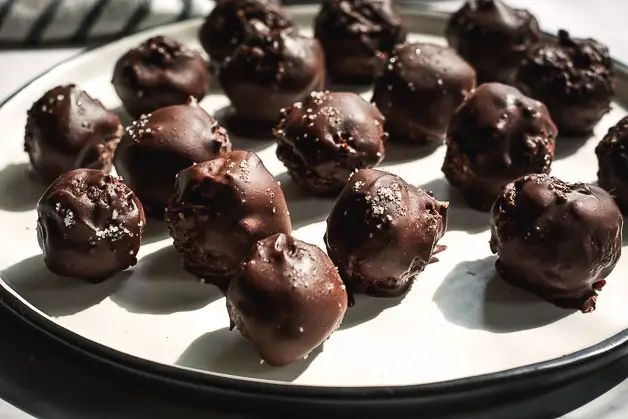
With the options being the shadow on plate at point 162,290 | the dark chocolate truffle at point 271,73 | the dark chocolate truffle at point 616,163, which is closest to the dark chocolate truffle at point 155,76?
the dark chocolate truffle at point 271,73

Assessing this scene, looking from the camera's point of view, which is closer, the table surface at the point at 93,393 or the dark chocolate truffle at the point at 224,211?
the table surface at the point at 93,393

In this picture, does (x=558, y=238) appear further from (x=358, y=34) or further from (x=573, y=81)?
(x=358, y=34)

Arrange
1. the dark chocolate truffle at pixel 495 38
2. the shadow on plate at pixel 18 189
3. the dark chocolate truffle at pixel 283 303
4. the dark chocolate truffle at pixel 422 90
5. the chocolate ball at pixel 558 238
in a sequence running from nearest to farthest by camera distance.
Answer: the dark chocolate truffle at pixel 283 303
the chocolate ball at pixel 558 238
the shadow on plate at pixel 18 189
the dark chocolate truffle at pixel 422 90
the dark chocolate truffle at pixel 495 38

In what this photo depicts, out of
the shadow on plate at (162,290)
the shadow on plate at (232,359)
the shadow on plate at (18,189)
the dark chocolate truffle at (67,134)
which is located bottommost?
the shadow on plate at (18,189)

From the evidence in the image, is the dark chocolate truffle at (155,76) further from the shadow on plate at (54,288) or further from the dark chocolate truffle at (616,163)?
the dark chocolate truffle at (616,163)

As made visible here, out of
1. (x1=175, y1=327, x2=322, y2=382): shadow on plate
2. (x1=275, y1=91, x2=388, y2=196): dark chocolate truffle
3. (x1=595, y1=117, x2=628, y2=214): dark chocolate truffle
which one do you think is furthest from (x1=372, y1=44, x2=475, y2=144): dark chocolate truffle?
(x1=175, y1=327, x2=322, y2=382): shadow on plate

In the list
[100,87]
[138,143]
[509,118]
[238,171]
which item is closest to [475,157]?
[509,118]

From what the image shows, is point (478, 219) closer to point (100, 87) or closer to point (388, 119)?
point (388, 119)

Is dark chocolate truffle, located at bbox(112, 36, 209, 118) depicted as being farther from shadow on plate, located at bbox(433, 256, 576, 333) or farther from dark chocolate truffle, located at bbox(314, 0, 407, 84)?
shadow on plate, located at bbox(433, 256, 576, 333)
